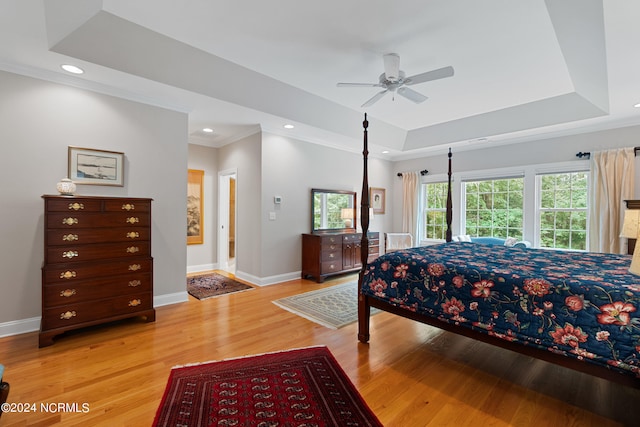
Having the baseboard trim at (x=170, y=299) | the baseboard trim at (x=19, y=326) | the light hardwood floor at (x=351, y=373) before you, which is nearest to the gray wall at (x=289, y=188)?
the baseboard trim at (x=170, y=299)

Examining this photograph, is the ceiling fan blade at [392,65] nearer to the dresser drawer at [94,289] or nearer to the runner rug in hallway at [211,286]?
the dresser drawer at [94,289]

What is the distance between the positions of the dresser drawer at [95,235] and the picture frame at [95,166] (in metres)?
0.65

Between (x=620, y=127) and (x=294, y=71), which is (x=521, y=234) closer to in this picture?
(x=620, y=127)

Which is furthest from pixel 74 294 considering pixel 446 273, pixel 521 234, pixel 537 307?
pixel 521 234

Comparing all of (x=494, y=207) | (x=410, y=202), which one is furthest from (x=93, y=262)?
(x=494, y=207)

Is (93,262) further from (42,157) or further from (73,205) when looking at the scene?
(42,157)

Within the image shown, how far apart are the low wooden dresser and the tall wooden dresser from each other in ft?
8.27

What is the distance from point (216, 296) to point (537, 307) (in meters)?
3.67

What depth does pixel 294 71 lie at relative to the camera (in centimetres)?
335

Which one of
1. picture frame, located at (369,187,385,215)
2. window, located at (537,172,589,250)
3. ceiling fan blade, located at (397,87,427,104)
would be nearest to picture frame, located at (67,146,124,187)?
ceiling fan blade, located at (397,87,427,104)

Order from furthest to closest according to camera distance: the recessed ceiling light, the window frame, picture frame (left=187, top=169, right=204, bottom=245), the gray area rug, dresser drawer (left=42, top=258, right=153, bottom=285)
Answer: picture frame (left=187, top=169, right=204, bottom=245) → the window frame → the gray area rug → the recessed ceiling light → dresser drawer (left=42, top=258, right=153, bottom=285)

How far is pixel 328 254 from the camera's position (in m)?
5.04

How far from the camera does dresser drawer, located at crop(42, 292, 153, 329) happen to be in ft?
8.58

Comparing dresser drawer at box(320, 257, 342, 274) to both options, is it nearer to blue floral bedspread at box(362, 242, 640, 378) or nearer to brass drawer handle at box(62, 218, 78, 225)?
blue floral bedspread at box(362, 242, 640, 378)
